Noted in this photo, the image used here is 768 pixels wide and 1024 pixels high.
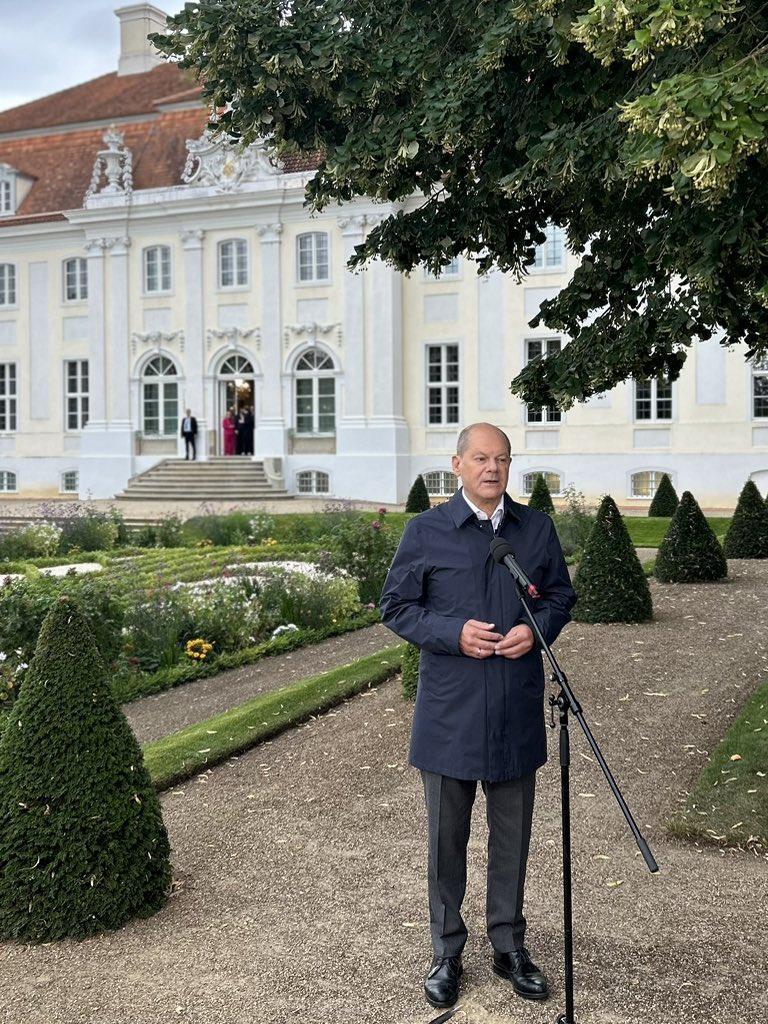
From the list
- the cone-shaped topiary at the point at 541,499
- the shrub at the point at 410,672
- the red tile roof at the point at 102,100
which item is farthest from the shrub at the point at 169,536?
the red tile roof at the point at 102,100

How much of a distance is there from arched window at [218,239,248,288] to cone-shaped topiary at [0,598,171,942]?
24321 millimetres

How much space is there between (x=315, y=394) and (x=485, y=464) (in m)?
23.9

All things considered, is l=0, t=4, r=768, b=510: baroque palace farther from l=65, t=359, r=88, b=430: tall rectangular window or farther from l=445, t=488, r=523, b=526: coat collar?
l=445, t=488, r=523, b=526: coat collar


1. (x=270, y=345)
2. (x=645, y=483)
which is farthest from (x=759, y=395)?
(x=270, y=345)

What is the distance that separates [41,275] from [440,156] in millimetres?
25760

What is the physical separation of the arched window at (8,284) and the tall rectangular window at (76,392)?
2.48 meters

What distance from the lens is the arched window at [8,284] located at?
3066cm

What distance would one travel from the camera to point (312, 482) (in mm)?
27016

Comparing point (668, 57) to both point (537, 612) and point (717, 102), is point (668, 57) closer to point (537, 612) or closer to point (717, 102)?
point (717, 102)

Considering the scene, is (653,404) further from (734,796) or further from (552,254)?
(734,796)

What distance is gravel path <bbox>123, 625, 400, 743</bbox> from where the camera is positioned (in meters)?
8.11

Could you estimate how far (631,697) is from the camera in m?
7.48

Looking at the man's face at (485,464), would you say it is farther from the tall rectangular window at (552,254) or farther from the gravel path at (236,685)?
the tall rectangular window at (552,254)

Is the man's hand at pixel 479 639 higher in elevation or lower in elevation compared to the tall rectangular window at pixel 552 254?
lower
